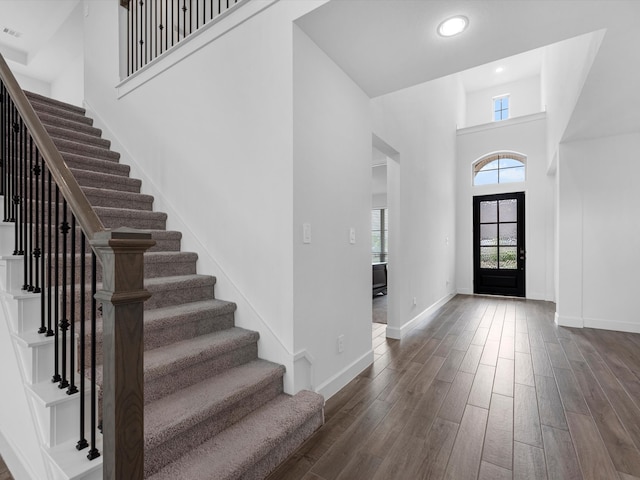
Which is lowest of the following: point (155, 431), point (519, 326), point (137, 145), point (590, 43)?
point (519, 326)

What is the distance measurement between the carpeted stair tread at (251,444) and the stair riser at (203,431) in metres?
0.03

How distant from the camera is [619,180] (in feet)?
13.5

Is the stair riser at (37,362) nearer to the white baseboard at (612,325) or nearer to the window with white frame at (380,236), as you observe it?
the white baseboard at (612,325)

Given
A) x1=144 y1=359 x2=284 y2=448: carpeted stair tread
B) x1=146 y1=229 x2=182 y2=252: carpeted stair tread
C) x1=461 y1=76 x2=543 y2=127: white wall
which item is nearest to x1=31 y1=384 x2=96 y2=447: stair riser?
x1=144 y1=359 x2=284 y2=448: carpeted stair tread

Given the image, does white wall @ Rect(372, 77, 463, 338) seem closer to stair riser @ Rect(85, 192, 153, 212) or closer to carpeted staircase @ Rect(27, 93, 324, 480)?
carpeted staircase @ Rect(27, 93, 324, 480)


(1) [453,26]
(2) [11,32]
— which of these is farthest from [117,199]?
(2) [11,32]

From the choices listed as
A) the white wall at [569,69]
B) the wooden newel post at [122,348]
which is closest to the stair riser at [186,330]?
the wooden newel post at [122,348]

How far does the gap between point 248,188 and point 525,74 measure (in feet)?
26.3

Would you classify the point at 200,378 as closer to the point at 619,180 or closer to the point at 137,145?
the point at 137,145

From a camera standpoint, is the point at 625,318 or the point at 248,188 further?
the point at 625,318

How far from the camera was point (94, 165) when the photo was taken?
3.24 m

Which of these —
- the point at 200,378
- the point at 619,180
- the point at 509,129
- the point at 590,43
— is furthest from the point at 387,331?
the point at 509,129

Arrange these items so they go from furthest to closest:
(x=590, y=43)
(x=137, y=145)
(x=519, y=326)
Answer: (x=519, y=326)
(x=137, y=145)
(x=590, y=43)

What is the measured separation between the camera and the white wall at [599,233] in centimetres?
406
